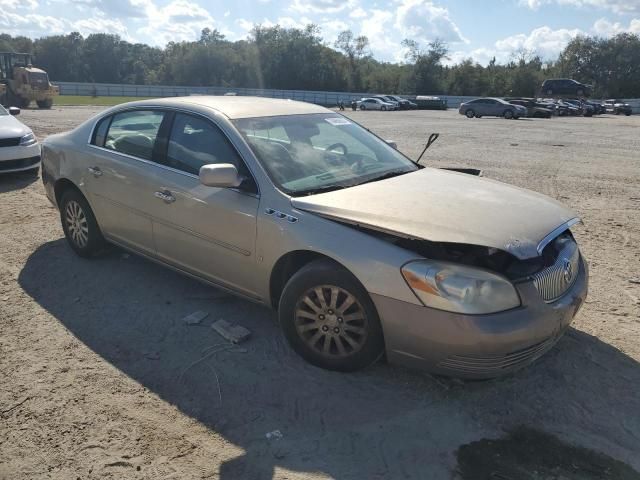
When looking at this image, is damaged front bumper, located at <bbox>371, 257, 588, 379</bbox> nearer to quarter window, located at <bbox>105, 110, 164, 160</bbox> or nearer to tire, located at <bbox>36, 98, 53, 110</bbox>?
quarter window, located at <bbox>105, 110, 164, 160</bbox>

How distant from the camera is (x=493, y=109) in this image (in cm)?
3778

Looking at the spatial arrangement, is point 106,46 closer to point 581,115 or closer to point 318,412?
point 581,115

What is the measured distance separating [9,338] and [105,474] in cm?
173

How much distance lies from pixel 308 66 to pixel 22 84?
6586 centimetres

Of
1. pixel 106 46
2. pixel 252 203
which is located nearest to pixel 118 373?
pixel 252 203

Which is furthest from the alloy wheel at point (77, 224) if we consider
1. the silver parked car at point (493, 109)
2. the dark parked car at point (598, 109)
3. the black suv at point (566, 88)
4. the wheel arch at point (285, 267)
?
the black suv at point (566, 88)

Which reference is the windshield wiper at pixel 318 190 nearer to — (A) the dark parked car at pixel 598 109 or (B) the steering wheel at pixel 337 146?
(B) the steering wheel at pixel 337 146

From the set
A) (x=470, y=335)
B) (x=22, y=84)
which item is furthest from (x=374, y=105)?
(x=470, y=335)

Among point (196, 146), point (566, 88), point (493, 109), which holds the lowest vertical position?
point (196, 146)

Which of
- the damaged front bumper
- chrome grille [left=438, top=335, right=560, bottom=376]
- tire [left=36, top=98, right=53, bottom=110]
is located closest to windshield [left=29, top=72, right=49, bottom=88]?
tire [left=36, top=98, right=53, bottom=110]

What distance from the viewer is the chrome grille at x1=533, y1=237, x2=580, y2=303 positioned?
10.0ft

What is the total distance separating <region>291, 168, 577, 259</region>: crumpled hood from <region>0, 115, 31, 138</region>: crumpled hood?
7.30 meters

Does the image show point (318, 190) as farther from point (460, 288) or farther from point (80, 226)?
point (80, 226)

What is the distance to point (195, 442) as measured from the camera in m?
2.78
